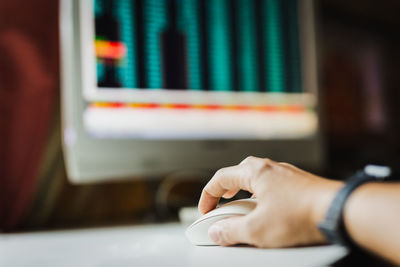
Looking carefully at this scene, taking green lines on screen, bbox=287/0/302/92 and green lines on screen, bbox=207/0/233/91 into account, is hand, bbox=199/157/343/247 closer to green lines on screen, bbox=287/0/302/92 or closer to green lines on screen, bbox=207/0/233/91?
green lines on screen, bbox=207/0/233/91

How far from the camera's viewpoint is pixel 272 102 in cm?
99

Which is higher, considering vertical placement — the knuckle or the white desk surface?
the knuckle

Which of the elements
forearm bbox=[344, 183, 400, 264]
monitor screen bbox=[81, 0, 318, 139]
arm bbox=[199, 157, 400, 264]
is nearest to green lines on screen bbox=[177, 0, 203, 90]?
monitor screen bbox=[81, 0, 318, 139]

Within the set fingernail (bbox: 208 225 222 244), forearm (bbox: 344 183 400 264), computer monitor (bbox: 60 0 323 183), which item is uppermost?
computer monitor (bbox: 60 0 323 183)

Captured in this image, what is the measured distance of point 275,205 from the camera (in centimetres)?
46

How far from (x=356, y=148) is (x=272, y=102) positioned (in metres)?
0.66

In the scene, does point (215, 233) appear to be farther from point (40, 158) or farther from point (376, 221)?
point (40, 158)

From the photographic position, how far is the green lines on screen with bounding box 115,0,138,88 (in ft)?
2.78

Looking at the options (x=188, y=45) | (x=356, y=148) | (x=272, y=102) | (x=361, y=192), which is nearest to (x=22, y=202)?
(x=188, y=45)

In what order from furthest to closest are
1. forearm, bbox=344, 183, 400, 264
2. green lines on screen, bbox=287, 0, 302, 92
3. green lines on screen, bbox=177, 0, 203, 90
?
green lines on screen, bbox=287, 0, 302, 92
green lines on screen, bbox=177, 0, 203, 90
forearm, bbox=344, 183, 400, 264

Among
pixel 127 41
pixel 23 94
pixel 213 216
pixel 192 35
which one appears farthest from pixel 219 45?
pixel 213 216

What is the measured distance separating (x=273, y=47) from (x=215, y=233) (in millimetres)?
641

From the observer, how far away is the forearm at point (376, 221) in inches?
16.0

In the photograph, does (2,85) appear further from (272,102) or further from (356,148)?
(356,148)
